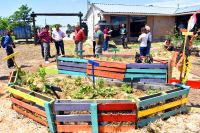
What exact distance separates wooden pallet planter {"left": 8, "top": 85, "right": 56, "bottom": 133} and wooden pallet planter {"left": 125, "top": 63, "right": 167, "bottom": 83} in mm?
2478

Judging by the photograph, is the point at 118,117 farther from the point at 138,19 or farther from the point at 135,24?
the point at 138,19

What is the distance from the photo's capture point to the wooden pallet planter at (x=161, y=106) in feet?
9.04

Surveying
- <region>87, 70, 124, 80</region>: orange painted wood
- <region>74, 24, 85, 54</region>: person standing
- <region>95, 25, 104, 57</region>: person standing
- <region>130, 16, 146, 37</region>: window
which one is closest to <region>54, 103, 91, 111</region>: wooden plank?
<region>87, 70, 124, 80</region>: orange painted wood

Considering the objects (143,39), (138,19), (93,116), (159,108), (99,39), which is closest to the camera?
(93,116)

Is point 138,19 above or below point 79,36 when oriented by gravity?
above

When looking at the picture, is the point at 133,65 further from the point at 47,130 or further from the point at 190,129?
the point at 47,130

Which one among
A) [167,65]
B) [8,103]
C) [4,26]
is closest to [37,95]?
[8,103]

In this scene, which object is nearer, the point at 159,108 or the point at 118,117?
the point at 118,117

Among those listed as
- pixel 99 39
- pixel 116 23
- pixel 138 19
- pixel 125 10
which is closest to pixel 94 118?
pixel 99 39

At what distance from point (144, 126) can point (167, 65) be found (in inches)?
86.0

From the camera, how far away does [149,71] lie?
14.6ft

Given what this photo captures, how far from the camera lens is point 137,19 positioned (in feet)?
58.4

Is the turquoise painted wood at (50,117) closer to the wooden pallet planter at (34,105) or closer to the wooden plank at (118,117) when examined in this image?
the wooden pallet planter at (34,105)

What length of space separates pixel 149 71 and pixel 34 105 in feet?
10.2
